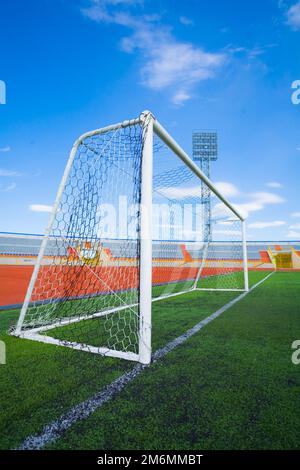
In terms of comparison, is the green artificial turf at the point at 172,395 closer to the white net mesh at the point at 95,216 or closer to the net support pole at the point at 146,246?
the net support pole at the point at 146,246

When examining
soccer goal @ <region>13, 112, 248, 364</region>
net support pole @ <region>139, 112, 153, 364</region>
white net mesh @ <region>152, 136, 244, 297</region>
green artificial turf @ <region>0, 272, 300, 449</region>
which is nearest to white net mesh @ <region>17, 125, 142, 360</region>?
soccer goal @ <region>13, 112, 248, 364</region>

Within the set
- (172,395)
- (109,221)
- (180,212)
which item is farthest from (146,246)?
(180,212)

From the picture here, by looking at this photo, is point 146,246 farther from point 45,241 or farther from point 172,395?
point 45,241

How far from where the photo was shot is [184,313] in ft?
12.5

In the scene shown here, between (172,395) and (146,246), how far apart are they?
1.06 metres

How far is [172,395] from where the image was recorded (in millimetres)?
1531

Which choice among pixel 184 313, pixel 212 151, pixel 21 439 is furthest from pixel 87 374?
pixel 212 151

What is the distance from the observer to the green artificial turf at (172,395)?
118 cm

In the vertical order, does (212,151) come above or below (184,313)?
above

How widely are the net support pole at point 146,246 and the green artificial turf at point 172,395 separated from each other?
0.18 m

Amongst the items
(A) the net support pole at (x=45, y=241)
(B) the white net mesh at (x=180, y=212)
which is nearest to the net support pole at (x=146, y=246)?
(A) the net support pole at (x=45, y=241)
